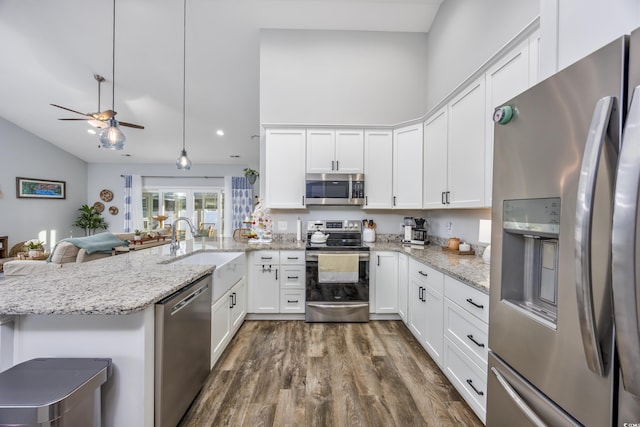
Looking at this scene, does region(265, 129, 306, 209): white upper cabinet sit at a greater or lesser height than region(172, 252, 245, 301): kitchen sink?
greater

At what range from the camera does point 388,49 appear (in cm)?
370

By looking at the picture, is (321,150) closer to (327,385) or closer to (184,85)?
(327,385)

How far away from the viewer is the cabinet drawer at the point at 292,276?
3.03 meters

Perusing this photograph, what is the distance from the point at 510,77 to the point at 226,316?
2868 millimetres

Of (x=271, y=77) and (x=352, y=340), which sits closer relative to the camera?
(x=352, y=340)

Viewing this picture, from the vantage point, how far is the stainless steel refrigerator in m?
0.53

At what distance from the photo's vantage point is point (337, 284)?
2941mm

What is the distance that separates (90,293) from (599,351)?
188 centimetres

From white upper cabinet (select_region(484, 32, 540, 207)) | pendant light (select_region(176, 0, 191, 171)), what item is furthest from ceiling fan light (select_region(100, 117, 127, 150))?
white upper cabinet (select_region(484, 32, 540, 207))

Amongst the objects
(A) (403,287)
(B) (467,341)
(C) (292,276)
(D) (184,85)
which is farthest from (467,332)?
(D) (184,85)

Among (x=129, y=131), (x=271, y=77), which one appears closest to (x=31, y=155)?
(x=129, y=131)

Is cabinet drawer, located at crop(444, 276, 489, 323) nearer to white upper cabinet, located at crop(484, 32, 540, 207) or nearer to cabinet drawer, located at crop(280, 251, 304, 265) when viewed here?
white upper cabinet, located at crop(484, 32, 540, 207)

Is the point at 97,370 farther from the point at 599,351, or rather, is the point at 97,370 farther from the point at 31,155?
the point at 31,155

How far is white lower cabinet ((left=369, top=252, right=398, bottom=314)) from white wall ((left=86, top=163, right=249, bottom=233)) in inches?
230
